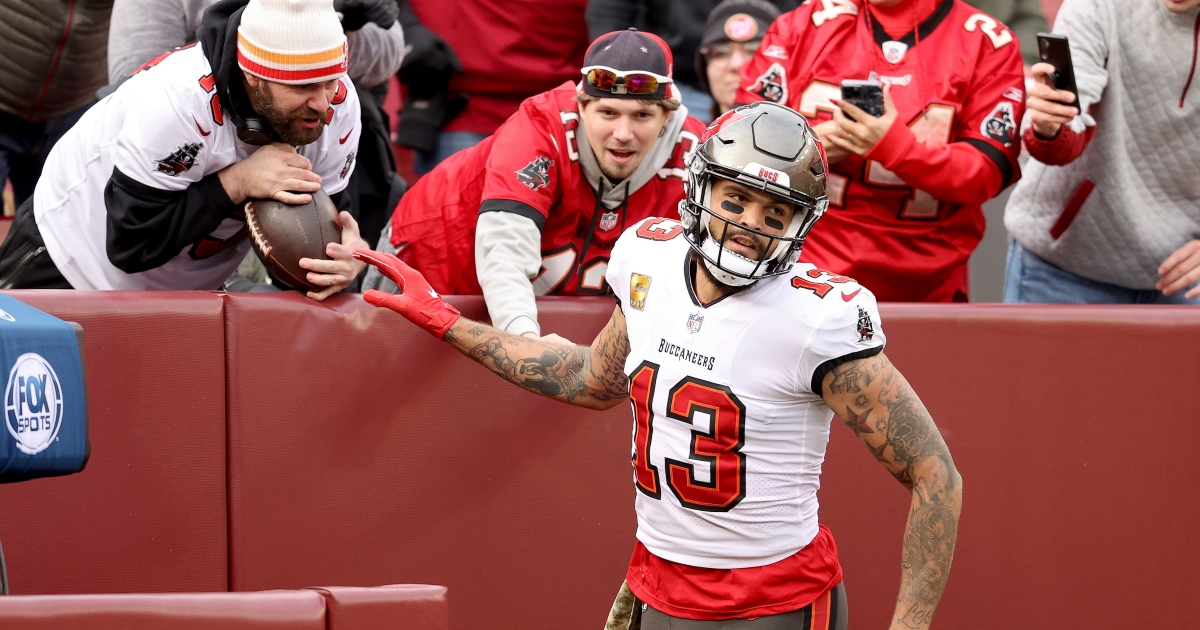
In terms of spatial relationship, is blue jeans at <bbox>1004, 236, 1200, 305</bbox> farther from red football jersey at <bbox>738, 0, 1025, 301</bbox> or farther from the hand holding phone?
the hand holding phone

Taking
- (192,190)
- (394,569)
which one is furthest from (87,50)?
(394,569)

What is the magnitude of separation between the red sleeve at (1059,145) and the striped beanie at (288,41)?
2.31 m

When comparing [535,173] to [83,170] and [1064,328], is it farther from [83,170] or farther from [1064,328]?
[1064,328]

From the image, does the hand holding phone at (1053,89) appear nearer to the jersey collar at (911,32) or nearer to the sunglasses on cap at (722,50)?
the jersey collar at (911,32)

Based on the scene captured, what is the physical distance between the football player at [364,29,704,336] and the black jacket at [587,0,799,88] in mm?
1126

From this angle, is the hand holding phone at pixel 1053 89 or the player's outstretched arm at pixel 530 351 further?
the hand holding phone at pixel 1053 89

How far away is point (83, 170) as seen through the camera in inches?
168

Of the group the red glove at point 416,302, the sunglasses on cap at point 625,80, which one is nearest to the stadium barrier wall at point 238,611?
the red glove at point 416,302

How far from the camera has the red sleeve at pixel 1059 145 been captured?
179 inches

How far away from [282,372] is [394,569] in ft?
2.27

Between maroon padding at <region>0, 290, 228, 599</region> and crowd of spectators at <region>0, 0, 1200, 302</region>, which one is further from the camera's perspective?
crowd of spectators at <region>0, 0, 1200, 302</region>

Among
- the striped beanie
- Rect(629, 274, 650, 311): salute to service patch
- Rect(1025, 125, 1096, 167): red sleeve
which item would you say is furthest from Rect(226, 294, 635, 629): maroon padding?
Rect(1025, 125, 1096, 167): red sleeve

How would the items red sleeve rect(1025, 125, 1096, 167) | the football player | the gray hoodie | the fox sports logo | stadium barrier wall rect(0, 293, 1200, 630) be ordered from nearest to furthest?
the fox sports logo
stadium barrier wall rect(0, 293, 1200, 630)
the football player
red sleeve rect(1025, 125, 1096, 167)
the gray hoodie

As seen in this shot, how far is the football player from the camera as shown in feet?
14.0
